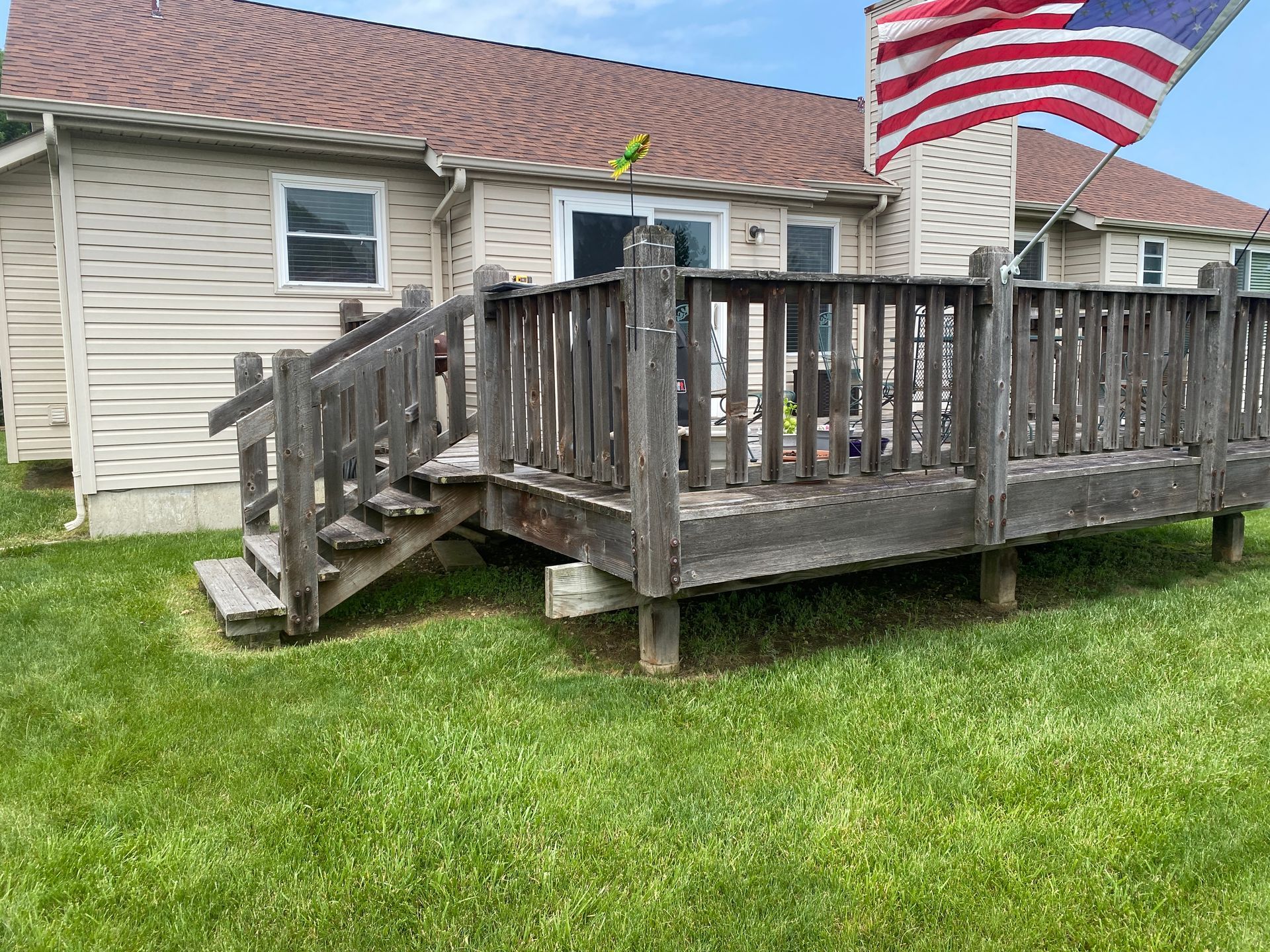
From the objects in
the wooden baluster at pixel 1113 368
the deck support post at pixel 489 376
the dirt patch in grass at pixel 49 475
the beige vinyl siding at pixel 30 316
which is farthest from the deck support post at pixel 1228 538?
the beige vinyl siding at pixel 30 316

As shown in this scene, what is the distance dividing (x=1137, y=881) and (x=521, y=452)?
132 inches

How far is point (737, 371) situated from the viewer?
3953 millimetres

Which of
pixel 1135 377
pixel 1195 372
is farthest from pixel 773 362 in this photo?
pixel 1195 372

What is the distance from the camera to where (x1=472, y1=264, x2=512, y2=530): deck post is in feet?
16.6

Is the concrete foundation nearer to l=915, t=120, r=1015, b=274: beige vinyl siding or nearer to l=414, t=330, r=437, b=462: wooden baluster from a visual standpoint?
l=414, t=330, r=437, b=462: wooden baluster

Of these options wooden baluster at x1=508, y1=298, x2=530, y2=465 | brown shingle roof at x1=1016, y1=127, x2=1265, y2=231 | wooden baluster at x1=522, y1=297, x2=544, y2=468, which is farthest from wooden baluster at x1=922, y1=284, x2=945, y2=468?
brown shingle roof at x1=1016, y1=127, x2=1265, y2=231

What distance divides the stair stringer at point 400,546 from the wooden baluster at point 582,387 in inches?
42.6

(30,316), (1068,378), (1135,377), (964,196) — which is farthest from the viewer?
(964,196)

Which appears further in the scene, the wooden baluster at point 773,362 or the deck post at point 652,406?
the wooden baluster at point 773,362

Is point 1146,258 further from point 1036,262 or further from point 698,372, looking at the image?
point 698,372

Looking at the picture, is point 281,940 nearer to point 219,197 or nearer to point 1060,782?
point 1060,782

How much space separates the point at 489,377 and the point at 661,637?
5.85ft

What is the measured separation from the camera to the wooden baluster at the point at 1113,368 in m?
5.09

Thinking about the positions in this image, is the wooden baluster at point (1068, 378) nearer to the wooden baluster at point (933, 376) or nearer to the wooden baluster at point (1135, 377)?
the wooden baluster at point (1135, 377)
